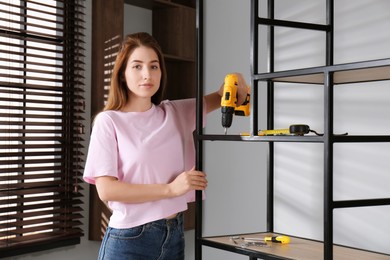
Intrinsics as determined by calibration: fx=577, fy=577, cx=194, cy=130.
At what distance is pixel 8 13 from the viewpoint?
8.90 feet

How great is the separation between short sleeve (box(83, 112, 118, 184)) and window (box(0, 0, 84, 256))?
94cm

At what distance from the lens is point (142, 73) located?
1.90 m

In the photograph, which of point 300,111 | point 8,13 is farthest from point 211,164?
point 8,13

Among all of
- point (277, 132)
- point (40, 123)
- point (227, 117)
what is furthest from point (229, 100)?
point (40, 123)

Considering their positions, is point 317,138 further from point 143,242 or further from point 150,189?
point 143,242

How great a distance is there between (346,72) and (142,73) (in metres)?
0.69

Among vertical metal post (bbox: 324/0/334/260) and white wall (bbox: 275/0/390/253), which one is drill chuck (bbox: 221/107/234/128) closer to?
vertical metal post (bbox: 324/0/334/260)

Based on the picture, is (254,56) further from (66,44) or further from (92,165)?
(66,44)

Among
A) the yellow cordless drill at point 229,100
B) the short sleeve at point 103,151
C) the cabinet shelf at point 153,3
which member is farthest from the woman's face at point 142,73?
the cabinet shelf at point 153,3

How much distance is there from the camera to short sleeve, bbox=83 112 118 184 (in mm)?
1857

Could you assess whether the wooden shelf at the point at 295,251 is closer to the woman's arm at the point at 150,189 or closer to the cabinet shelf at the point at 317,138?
the woman's arm at the point at 150,189

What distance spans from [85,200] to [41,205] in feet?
0.99

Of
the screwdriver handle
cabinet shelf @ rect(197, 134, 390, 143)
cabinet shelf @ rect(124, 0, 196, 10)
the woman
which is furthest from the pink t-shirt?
cabinet shelf @ rect(124, 0, 196, 10)

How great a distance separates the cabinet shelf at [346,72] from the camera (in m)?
1.38
